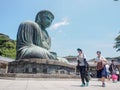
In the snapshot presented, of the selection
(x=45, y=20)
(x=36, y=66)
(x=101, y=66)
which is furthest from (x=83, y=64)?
(x=45, y=20)

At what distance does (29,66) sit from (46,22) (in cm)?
431

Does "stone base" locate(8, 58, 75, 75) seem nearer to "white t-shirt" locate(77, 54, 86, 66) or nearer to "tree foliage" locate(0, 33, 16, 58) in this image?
"white t-shirt" locate(77, 54, 86, 66)

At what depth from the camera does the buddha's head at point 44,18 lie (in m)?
17.5

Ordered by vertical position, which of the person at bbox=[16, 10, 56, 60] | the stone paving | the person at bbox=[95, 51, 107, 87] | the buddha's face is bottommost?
the stone paving

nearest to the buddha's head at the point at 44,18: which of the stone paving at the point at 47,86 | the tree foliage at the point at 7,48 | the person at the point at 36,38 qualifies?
the person at the point at 36,38

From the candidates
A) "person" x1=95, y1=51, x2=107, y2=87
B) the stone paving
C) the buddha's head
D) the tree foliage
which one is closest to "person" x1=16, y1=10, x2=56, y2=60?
the buddha's head

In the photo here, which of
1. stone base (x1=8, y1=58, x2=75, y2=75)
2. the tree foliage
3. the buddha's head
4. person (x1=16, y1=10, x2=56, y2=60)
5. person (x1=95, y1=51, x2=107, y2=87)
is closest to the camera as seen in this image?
person (x1=95, y1=51, x2=107, y2=87)

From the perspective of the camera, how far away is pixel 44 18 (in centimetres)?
1748

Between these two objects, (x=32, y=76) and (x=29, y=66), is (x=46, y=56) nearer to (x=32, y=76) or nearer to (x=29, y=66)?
(x=29, y=66)

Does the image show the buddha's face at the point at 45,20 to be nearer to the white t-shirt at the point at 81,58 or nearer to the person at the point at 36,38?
the person at the point at 36,38

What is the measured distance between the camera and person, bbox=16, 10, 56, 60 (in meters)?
15.0

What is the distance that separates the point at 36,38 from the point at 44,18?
76.7 inches

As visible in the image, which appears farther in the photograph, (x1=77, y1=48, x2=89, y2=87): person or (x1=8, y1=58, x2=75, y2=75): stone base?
(x1=8, y1=58, x2=75, y2=75): stone base

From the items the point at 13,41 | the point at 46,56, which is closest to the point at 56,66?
the point at 46,56
